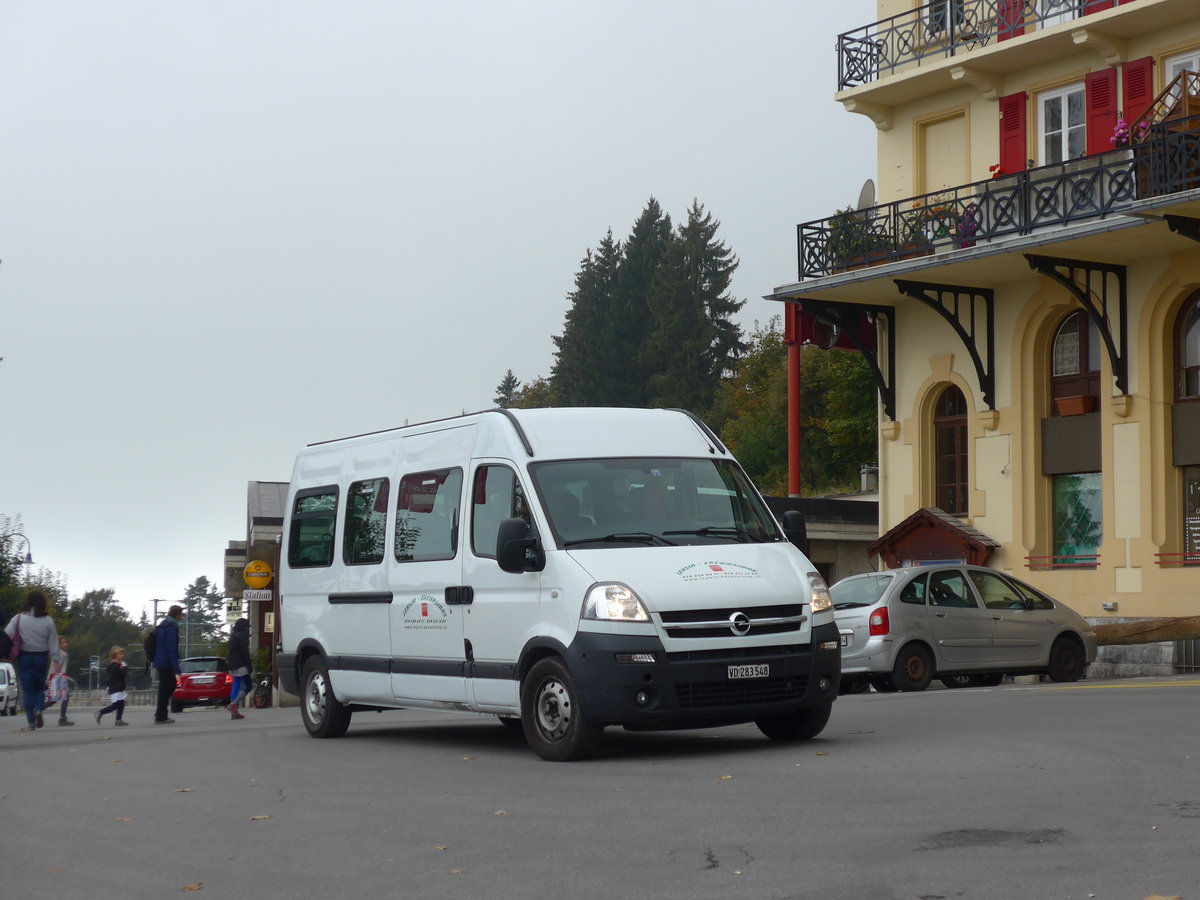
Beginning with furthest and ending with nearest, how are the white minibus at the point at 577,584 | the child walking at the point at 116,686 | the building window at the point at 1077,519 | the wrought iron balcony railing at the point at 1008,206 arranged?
the building window at the point at 1077,519 → the child walking at the point at 116,686 → the wrought iron balcony railing at the point at 1008,206 → the white minibus at the point at 577,584

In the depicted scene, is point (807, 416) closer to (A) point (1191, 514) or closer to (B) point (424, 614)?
(A) point (1191, 514)

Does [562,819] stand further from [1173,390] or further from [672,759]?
[1173,390]

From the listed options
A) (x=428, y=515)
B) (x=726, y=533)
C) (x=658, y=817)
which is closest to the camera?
(x=658, y=817)

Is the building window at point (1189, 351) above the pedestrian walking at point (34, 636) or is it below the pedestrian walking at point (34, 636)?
above

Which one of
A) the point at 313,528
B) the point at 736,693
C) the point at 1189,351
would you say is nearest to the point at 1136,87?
the point at 1189,351

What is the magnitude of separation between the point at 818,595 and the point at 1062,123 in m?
19.9

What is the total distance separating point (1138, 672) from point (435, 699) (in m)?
14.5

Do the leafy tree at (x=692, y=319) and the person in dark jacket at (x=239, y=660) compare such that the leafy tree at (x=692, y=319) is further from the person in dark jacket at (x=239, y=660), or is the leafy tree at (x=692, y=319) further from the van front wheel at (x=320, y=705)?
the van front wheel at (x=320, y=705)

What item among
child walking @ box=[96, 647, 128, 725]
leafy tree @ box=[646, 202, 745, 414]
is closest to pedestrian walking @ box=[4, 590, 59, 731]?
child walking @ box=[96, 647, 128, 725]

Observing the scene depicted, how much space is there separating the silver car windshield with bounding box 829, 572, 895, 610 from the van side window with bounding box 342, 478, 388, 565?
6.56 m

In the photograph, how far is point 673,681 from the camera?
10.9m

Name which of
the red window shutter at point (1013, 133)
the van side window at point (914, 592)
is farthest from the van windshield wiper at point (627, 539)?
the red window shutter at point (1013, 133)

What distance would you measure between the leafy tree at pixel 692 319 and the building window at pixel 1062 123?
58.3m

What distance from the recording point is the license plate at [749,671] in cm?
1106
